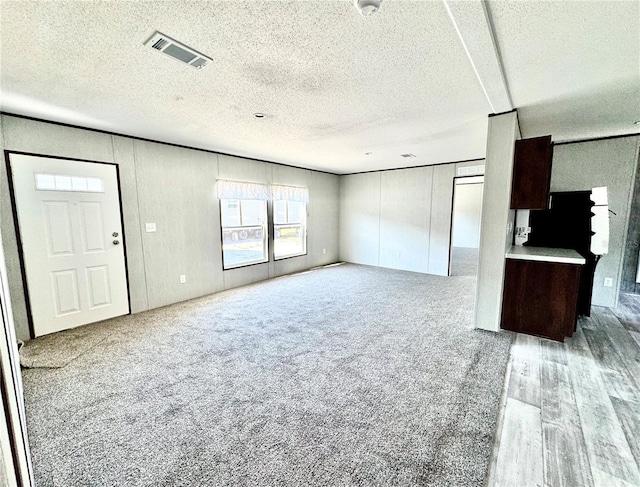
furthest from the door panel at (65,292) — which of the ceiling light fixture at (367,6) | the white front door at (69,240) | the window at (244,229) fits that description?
the ceiling light fixture at (367,6)

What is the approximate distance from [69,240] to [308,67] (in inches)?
130

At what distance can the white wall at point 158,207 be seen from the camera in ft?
9.37

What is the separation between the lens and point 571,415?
5.98 ft

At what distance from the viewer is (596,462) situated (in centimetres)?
149

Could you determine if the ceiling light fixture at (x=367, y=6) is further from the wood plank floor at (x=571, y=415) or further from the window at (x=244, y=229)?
the window at (x=244, y=229)

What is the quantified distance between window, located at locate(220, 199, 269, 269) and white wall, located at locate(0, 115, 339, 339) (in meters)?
0.20

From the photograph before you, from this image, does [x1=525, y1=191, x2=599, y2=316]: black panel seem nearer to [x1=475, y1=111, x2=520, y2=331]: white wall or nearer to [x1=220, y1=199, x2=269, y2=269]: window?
[x1=475, y1=111, x2=520, y2=331]: white wall

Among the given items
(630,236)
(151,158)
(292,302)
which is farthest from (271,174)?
(630,236)

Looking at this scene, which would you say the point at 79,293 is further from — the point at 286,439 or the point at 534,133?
the point at 534,133

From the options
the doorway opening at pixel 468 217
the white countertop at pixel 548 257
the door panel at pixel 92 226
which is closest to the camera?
the white countertop at pixel 548 257

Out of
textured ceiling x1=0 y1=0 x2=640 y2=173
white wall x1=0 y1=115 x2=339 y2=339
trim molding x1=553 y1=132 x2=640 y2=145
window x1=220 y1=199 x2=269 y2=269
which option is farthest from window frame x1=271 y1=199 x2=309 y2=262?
trim molding x1=553 y1=132 x2=640 y2=145

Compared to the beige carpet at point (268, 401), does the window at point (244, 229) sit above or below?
above

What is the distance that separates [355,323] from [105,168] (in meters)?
3.61

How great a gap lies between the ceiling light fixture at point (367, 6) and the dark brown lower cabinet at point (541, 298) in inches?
110
